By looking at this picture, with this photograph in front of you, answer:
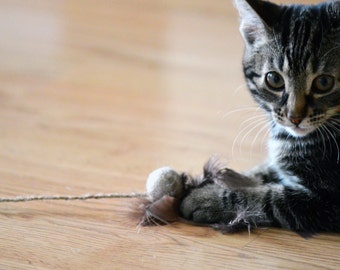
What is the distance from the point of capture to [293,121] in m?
1.52

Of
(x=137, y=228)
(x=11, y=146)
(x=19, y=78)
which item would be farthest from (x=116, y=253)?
(x=19, y=78)

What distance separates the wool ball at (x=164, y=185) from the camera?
5.42 ft

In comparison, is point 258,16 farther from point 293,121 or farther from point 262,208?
point 262,208

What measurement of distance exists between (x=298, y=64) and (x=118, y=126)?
2.89 feet

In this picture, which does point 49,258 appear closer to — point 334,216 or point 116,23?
point 334,216

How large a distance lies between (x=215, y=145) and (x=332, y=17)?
68 cm

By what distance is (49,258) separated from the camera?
1451 millimetres

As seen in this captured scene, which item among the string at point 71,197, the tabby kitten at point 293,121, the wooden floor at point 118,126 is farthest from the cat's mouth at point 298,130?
the string at point 71,197

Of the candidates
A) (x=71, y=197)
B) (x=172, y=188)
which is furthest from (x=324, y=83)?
(x=71, y=197)

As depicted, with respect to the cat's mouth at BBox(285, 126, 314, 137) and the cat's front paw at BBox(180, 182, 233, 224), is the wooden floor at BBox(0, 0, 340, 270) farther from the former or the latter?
the cat's mouth at BBox(285, 126, 314, 137)

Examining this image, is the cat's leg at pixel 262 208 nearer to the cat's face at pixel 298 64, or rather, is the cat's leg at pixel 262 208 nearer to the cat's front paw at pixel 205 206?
the cat's front paw at pixel 205 206

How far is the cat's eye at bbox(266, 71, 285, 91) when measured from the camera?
5.08 ft

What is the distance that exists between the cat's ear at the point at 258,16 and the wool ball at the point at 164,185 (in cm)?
38

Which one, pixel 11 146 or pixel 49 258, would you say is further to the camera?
pixel 11 146
